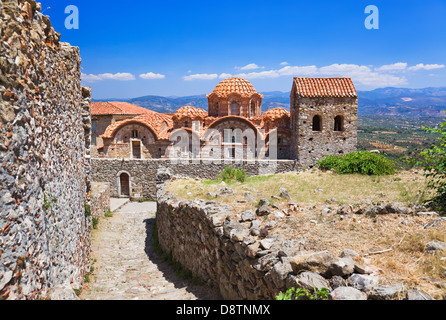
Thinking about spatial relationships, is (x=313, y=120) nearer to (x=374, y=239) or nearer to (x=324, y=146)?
(x=324, y=146)

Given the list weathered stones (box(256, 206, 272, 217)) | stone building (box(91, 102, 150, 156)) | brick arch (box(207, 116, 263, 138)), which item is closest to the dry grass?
weathered stones (box(256, 206, 272, 217))

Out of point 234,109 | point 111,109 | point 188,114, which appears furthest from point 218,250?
point 111,109

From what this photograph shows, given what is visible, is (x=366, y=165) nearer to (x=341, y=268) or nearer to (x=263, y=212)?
(x=263, y=212)

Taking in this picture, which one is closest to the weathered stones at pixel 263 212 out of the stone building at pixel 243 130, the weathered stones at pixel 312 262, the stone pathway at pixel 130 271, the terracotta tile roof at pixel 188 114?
the stone pathway at pixel 130 271

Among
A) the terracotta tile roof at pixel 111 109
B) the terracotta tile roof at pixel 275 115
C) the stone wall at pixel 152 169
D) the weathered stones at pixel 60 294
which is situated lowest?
the stone wall at pixel 152 169

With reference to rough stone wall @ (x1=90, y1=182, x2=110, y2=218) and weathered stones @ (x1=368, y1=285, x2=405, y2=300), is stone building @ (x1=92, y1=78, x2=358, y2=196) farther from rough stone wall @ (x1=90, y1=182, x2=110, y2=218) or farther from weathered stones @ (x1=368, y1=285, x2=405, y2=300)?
weathered stones @ (x1=368, y1=285, x2=405, y2=300)

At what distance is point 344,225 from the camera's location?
5.11m

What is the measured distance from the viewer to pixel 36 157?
383cm

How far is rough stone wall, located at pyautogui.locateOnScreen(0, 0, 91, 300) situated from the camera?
2963mm

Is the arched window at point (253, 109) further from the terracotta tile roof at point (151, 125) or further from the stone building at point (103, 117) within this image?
the stone building at point (103, 117)

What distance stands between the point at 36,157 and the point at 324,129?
671 inches

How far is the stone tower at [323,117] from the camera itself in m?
18.5
